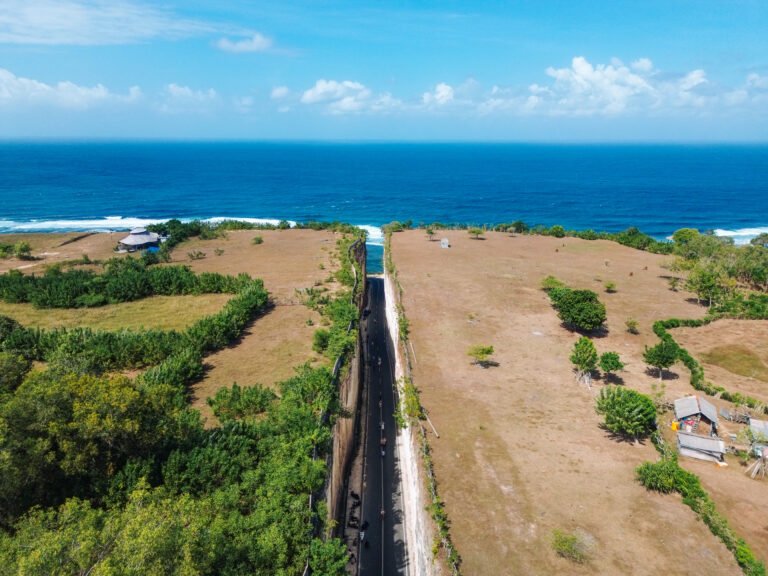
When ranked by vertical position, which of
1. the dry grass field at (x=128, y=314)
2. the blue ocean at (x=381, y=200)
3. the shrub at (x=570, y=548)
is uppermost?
the blue ocean at (x=381, y=200)

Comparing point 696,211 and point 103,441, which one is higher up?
point 696,211

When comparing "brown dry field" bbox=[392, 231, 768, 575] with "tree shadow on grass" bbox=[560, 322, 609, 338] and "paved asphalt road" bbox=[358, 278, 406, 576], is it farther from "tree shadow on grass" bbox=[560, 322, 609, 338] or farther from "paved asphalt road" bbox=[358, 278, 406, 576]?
"paved asphalt road" bbox=[358, 278, 406, 576]

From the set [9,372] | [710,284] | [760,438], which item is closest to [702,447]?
[760,438]

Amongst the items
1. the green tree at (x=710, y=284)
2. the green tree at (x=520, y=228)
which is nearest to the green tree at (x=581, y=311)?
the green tree at (x=710, y=284)

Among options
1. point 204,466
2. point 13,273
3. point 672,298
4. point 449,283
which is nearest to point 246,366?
point 204,466

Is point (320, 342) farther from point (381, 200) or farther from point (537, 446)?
point (381, 200)

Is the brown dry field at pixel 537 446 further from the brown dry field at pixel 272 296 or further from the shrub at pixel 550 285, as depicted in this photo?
the brown dry field at pixel 272 296

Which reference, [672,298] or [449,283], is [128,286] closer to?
[449,283]
